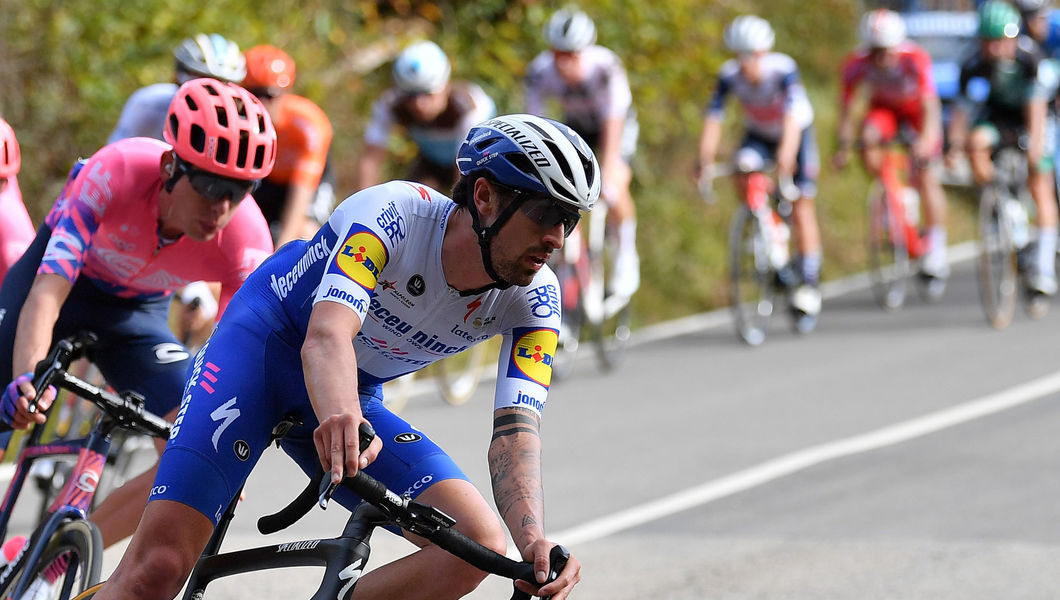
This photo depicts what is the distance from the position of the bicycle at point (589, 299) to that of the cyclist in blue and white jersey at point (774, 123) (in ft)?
5.01

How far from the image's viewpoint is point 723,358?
12.1m

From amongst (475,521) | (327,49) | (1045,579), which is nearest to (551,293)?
(475,521)

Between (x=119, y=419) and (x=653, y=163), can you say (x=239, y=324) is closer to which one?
(x=119, y=419)

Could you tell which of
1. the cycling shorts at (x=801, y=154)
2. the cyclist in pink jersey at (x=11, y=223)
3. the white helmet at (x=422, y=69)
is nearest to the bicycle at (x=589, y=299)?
the white helmet at (x=422, y=69)

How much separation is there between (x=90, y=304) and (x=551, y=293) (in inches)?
80.4

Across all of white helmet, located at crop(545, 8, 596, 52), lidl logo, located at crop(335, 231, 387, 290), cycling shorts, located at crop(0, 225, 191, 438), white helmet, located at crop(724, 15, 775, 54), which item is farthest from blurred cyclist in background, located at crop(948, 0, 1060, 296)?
lidl logo, located at crop(335, 231, 387, 290)

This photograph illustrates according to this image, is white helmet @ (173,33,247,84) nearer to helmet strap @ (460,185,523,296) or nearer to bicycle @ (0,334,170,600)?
bicycle @ (0,334,170,600)

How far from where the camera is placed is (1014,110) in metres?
12.6

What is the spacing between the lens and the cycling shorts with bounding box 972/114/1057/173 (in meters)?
12.4

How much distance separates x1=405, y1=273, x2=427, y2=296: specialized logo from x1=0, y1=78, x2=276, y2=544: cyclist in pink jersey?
0.93 meters

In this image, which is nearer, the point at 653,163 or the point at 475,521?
the point at 475,521

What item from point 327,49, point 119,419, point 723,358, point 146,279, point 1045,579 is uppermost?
point 327,49

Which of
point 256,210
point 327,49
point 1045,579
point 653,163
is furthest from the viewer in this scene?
point 653,163

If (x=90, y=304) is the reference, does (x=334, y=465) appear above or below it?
below
